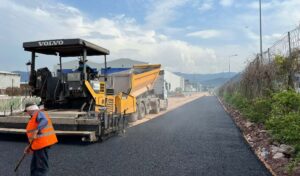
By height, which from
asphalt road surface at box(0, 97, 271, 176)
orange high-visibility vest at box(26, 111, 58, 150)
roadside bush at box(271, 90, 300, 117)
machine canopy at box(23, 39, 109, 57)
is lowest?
asphalt road surface at box(0, 97, 271, 176)

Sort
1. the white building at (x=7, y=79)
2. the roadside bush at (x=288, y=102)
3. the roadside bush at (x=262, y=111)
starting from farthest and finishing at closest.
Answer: the white building at (x=7, y=79), the roadside bush at (x=262, y=111), the roadside bush at (x=288, y=102)

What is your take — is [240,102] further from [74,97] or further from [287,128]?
[287,128]

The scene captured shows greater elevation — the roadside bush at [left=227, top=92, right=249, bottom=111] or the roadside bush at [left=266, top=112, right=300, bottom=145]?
the roadside bush at [left=227, top=92, right=249, bottom=111]

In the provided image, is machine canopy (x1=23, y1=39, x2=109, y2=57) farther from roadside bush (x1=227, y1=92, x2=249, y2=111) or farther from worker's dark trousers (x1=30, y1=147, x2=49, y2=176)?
roadside bush (x1=227, y1=92, x2=249, y2=111)

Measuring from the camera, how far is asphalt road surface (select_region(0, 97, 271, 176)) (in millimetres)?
6391

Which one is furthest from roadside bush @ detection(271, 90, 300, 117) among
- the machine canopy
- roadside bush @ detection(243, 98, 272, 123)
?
the machine canopy

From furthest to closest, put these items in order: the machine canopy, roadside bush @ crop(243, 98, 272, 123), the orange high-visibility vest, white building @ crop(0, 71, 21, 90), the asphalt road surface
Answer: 1. white building @ crop(0, 71, 21, 90)
2. roadside bush @ crop(243, 98, 272, 123)
3. the machine canopy
4. the asphalt road surface
5. the orange high-visibility vest

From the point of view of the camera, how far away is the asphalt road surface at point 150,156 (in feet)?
21.0

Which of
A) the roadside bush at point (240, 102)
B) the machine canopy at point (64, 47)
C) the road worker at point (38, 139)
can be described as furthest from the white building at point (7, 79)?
the road worker at point (38, 139)

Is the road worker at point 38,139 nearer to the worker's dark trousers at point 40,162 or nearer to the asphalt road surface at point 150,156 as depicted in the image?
the worker's dark trousers at point 40,162

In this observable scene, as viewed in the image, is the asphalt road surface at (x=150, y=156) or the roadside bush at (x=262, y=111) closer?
the asphalt road surface at (x=150, y=156)

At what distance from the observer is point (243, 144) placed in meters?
9.22

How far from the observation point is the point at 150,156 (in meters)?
7.58

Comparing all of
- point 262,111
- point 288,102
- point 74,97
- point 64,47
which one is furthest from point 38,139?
point 262,111
